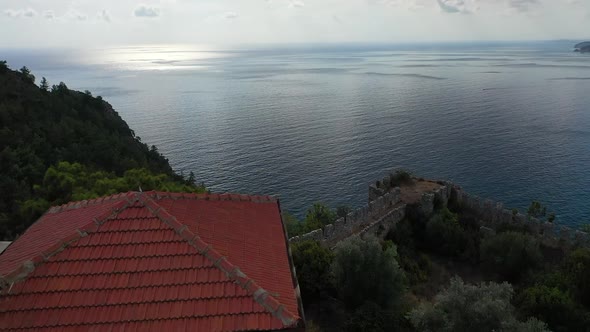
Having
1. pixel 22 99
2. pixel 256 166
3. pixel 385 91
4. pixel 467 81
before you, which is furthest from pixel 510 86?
pixel 22 99

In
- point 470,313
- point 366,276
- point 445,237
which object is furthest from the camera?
point 445,237

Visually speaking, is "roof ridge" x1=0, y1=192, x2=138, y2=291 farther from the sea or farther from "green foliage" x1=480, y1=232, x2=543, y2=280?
the sea

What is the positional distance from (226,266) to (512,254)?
81.1 ft

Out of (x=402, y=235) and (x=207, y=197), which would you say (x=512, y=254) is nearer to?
(x=402, y=235)

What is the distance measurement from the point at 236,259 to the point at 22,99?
50618mm

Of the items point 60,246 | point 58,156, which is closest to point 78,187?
point 58,156

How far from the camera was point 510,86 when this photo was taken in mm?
124625

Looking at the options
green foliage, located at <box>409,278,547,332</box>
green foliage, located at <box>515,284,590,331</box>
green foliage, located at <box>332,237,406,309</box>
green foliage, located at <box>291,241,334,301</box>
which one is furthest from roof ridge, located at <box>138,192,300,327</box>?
green foliage, located at <box>515,284,590,331</box>

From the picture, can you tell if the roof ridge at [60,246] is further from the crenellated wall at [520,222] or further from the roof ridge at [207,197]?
the crenellated wall at [520,222]

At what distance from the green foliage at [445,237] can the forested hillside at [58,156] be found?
62.5 ft

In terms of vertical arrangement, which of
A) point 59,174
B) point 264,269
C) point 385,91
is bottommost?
point 385,91

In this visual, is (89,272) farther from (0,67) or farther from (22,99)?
(0,67)

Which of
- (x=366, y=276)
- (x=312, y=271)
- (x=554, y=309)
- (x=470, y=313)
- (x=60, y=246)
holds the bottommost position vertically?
(x=554, y=309)

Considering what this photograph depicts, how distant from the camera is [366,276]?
1897cm
